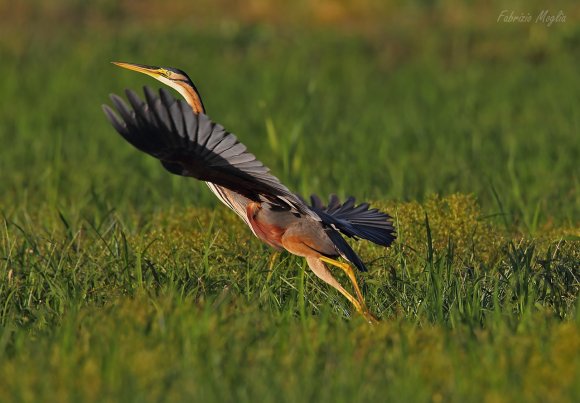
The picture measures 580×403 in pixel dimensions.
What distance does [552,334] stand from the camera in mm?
3816

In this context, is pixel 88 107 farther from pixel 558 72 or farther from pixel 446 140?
pixel 558 72

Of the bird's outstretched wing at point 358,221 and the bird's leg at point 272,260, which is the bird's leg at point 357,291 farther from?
the bird's leg at point 272,260

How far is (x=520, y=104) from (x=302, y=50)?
3.20 m

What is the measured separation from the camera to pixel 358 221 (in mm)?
5059

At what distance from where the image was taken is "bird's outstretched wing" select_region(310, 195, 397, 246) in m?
4.77

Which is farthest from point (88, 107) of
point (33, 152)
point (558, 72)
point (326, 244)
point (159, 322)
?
point (159, 322)

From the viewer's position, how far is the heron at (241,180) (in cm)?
407

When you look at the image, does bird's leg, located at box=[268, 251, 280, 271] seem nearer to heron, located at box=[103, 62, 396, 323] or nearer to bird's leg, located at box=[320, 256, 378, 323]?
heron, located at box=[103, 62, 396, 323]

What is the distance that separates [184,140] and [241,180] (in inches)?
13.8

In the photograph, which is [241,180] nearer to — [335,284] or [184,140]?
[184,140]
